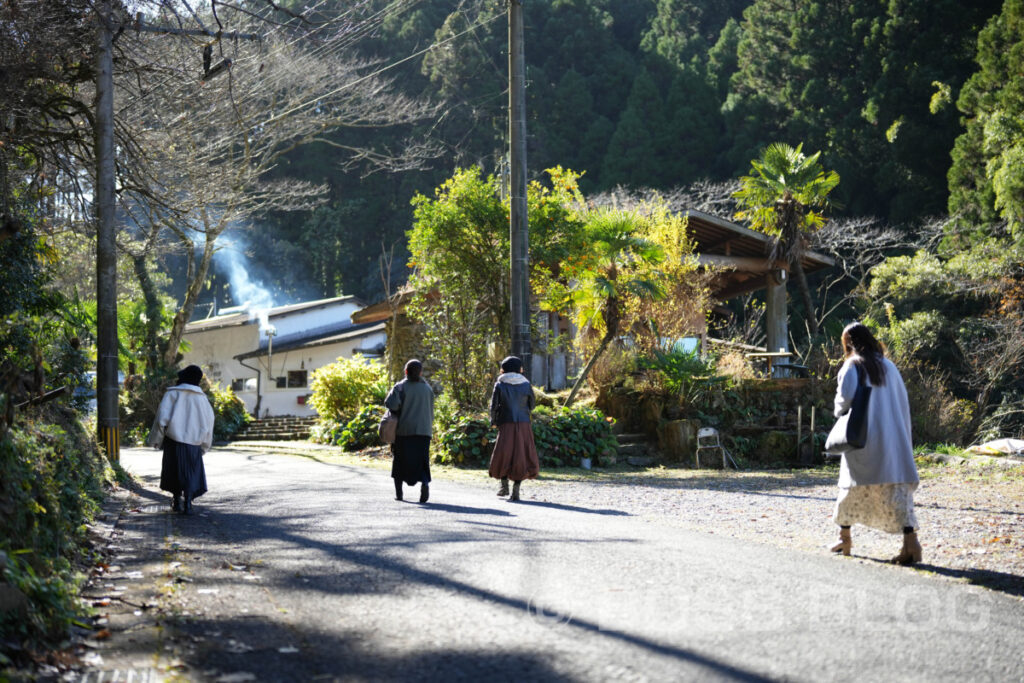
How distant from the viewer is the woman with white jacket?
1054 cm

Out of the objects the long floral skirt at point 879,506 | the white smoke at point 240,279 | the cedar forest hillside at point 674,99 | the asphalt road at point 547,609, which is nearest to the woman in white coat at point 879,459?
the long floral skirt at point 879,506

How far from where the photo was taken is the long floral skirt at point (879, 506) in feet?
24.0

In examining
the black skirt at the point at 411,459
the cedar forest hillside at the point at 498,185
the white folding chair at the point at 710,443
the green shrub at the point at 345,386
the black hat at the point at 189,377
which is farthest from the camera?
the green shrub at the point at 345,386

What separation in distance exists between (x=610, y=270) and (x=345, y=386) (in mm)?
10858

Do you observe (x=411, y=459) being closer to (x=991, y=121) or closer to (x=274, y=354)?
(x=991, y=121)

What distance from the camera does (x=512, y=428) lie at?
12.2 metres

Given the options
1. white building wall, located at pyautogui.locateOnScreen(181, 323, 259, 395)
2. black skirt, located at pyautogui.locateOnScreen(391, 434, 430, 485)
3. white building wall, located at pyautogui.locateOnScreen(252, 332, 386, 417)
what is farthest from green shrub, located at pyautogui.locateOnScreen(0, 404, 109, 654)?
white building wall, located at pyautogui.locateOnScreen(181, 323, 259, 395)

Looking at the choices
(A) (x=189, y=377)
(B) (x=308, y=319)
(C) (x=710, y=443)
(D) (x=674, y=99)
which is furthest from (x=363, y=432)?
(D) (x=674, y=99)

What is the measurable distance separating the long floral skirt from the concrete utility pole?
9336mm

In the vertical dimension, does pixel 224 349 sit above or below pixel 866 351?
above

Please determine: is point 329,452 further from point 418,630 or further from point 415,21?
point 415,21

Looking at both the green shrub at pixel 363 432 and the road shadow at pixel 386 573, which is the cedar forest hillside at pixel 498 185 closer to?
the road shadow at pixel 386 573

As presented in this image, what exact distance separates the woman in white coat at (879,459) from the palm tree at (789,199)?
21986mm

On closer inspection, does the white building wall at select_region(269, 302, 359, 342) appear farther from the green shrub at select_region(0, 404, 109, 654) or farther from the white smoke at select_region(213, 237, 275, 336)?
the green shrub at select_region(0, 404, 109, 654)
